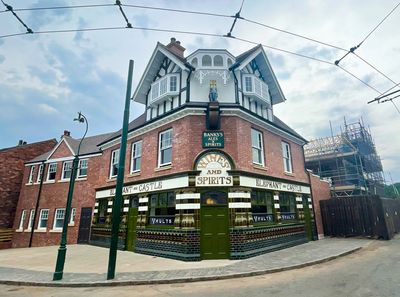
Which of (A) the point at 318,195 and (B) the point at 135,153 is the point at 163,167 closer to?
(B) the point at 135,153

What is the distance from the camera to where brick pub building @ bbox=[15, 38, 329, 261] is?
38.2 feet

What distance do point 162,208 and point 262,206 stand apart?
560cm

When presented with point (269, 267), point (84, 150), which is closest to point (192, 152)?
point (269, 267)

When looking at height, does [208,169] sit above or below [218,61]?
below

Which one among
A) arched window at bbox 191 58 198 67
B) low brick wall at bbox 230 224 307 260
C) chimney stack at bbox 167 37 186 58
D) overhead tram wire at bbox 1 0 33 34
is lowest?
low brick wall at bbox 230 224 307 260

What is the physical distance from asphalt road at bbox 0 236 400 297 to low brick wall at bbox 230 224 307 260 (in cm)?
283

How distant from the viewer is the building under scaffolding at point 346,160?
2755 centimetres

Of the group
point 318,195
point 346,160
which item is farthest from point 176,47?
point 346,160

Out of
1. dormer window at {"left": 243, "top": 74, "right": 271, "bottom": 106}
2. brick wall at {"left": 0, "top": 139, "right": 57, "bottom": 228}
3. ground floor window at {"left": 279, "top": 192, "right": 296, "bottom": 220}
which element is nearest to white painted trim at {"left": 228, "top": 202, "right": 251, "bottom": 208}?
ground floor window at {"left": 279, "top": 192, "right": 296, "bottom": 220}

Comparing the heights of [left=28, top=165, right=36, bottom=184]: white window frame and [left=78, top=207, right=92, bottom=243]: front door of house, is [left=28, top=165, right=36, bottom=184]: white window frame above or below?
above

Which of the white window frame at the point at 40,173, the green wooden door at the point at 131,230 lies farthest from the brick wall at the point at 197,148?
the white window frame at the point at 40,173

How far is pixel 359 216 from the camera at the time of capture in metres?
17.0

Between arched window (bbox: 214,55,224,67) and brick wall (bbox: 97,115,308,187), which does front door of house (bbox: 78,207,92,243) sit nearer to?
brick wall (bbox: 97,115,308,187)

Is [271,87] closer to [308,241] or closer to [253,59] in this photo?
[253,59]
